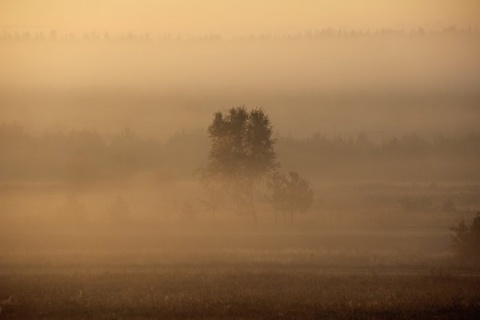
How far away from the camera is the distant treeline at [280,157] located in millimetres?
145125

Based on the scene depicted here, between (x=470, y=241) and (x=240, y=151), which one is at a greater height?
(x=240, y=151)

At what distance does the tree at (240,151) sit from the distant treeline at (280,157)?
2083 inches

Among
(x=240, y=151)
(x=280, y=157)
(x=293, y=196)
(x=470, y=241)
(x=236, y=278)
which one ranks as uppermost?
(x=280, y=157)

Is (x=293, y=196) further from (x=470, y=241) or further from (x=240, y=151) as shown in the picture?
(x=470, y=241)

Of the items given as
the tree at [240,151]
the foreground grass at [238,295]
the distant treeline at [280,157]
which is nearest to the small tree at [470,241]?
the foreground grass at [238,295]

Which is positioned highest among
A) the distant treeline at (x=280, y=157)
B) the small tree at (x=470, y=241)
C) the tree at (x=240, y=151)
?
the distant treeline at (x=280, y=157)

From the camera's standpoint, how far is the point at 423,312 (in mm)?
25922

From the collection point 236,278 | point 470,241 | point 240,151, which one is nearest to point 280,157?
point 240,151

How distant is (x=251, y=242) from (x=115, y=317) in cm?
2995

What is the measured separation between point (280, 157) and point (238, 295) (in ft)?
457

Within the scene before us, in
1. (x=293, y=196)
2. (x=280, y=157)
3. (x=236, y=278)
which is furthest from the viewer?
(x=280, y=157)

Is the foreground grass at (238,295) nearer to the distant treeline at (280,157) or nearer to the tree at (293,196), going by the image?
the tree at (293,196)

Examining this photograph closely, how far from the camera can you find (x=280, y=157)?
168000mm

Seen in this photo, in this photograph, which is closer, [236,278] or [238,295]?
[238,295]
